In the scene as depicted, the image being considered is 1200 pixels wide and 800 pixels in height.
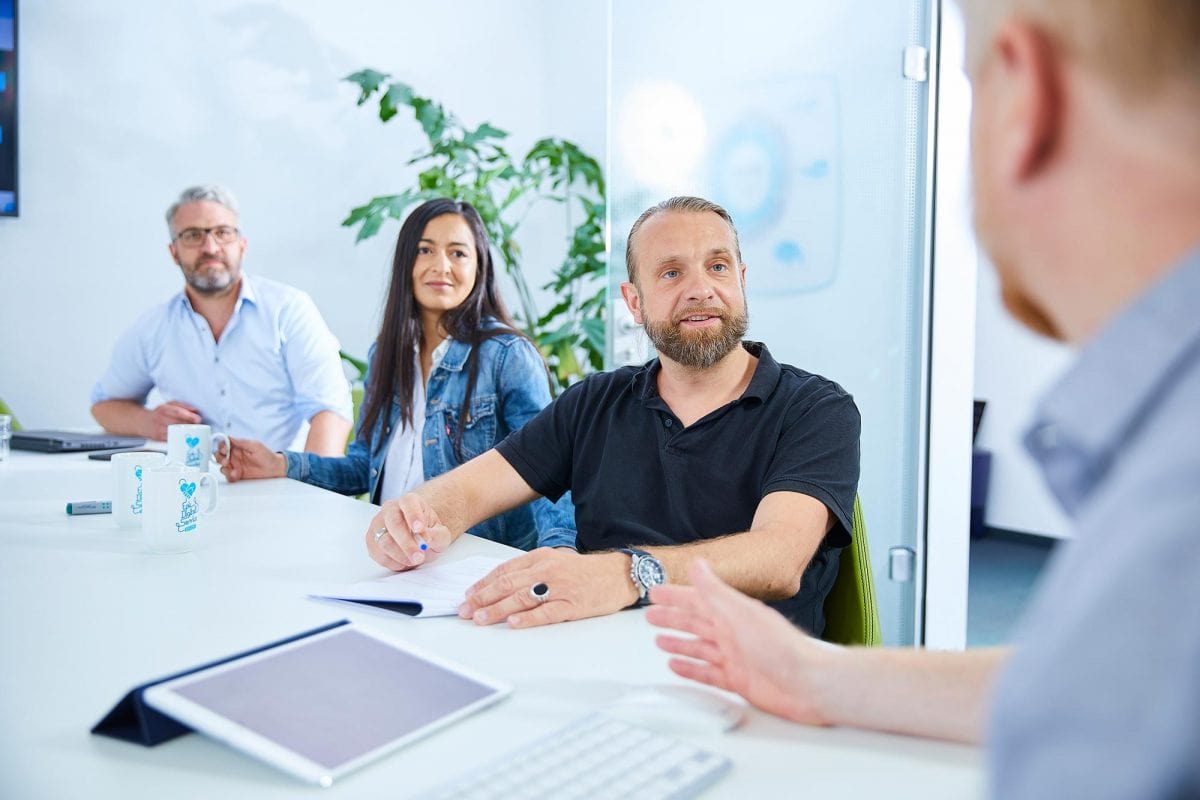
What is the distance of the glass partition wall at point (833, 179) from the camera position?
2.40 m

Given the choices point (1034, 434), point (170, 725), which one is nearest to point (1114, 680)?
point (1034, 434)

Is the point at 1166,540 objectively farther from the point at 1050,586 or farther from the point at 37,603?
the point at 37,603

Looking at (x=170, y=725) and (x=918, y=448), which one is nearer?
(x=170, y=725)

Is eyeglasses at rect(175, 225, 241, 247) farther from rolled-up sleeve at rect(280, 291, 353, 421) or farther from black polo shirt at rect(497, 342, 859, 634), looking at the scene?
black polo shirt at rect(497, 342, 859, 634)

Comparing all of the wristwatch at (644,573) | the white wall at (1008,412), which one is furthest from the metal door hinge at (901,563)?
the white wall at (1008,412)

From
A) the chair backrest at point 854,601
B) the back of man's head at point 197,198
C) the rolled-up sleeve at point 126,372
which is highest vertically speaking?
the back of man's head at point 197,198

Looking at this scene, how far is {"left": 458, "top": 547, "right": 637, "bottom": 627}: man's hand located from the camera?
3.90 ft

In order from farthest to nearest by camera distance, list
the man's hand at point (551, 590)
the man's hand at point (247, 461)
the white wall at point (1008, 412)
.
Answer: the white wall at point (1008, 412) < the man's hand at point (247, 461) < the man's hand at point (551, 590)

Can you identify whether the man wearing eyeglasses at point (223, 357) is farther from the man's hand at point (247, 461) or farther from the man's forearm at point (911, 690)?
the man's forearm at point (911, 690)

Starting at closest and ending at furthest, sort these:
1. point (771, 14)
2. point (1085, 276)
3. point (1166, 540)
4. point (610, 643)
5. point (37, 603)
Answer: point (1166, 540) → point (1085, 276) → point (610, 643) → point (37, 603) → point (771, 14)

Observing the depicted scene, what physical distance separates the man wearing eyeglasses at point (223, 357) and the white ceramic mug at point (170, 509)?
159cm

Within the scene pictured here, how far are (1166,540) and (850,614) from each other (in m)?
1.26

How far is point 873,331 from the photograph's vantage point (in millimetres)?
2484

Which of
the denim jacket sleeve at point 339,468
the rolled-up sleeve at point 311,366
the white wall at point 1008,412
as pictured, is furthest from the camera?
the white wall at point 1008,412
